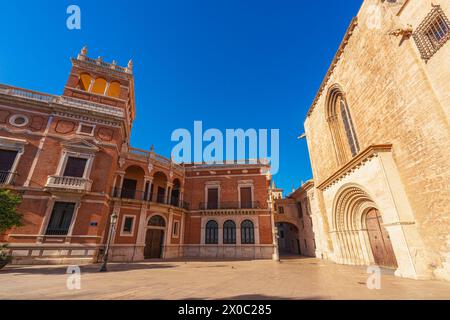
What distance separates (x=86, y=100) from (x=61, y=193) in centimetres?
775

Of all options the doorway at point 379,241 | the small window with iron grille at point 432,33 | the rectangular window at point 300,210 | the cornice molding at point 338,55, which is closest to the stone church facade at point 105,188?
the rectangular window at point 300,210

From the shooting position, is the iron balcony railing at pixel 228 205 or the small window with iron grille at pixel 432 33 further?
the iron balcony railing at pixel 228 205

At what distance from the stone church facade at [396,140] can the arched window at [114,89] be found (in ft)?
58.1

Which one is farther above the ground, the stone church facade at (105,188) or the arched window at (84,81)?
the arched window at (84,81)

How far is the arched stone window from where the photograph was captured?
451 inches

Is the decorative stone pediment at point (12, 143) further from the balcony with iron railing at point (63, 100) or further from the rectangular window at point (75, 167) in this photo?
the balcony with iron railing at point (63, 100)

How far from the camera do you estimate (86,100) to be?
15.2m

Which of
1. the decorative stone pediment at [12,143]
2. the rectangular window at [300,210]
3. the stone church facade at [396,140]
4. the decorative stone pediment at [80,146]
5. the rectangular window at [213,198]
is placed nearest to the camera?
the stone church facade at [396,140]

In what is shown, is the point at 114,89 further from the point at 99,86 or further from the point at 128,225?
the point at 128,225

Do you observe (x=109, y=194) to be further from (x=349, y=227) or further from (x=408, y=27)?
(x=408, y=27)

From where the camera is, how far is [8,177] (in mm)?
11609

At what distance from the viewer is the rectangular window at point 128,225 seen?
15163 mm

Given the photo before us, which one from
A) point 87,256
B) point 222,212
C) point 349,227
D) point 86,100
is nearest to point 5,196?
point 87,256
